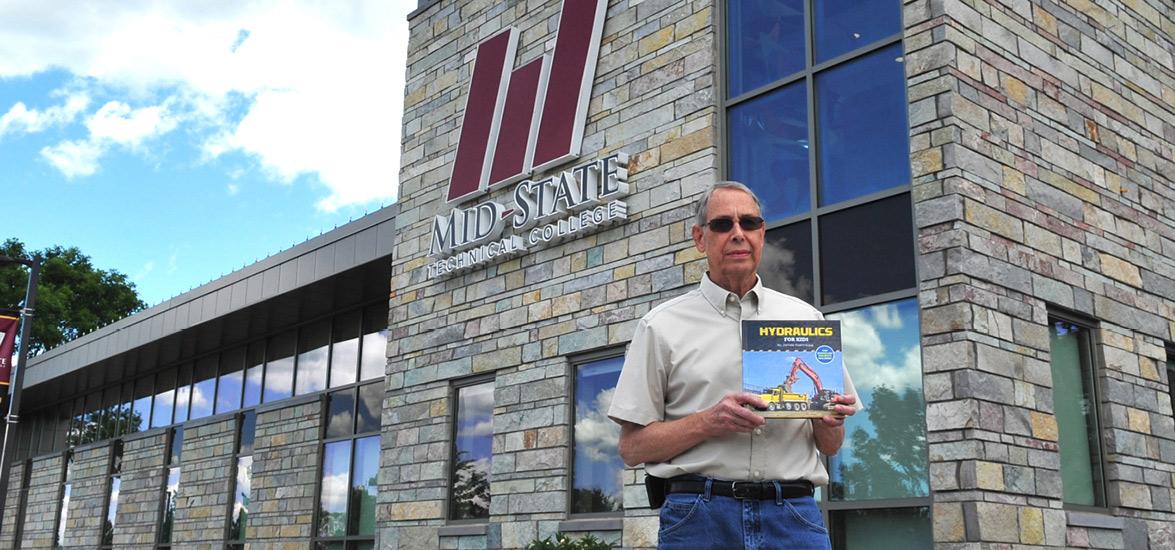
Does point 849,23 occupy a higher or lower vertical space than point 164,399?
higher

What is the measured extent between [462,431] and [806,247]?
14.3ft

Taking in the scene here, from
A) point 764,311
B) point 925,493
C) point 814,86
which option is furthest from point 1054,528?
point 764,311

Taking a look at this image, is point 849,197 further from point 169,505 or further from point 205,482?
point 169,505

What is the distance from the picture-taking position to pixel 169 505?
20641mm

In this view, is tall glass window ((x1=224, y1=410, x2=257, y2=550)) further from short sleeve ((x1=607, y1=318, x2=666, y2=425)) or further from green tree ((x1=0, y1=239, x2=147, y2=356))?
green tree ((x1=0, y1=239, x2=147, y2=356))

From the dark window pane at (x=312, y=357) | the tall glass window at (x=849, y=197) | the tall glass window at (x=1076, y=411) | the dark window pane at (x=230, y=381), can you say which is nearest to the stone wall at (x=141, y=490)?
the dark window pane at (x=230, y=381)

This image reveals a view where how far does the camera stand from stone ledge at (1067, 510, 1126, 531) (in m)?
7.77

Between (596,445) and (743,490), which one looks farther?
(596,445)

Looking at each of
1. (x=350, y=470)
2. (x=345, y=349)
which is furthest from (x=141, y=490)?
(x=350, y=470)

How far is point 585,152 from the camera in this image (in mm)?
10664

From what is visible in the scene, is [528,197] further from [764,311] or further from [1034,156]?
[764,311]

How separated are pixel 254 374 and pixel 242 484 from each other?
79.5 inches

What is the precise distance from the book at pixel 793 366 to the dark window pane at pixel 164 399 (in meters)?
20.9

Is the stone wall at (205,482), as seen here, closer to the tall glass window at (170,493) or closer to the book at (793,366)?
the tall glass window at (170,493)
